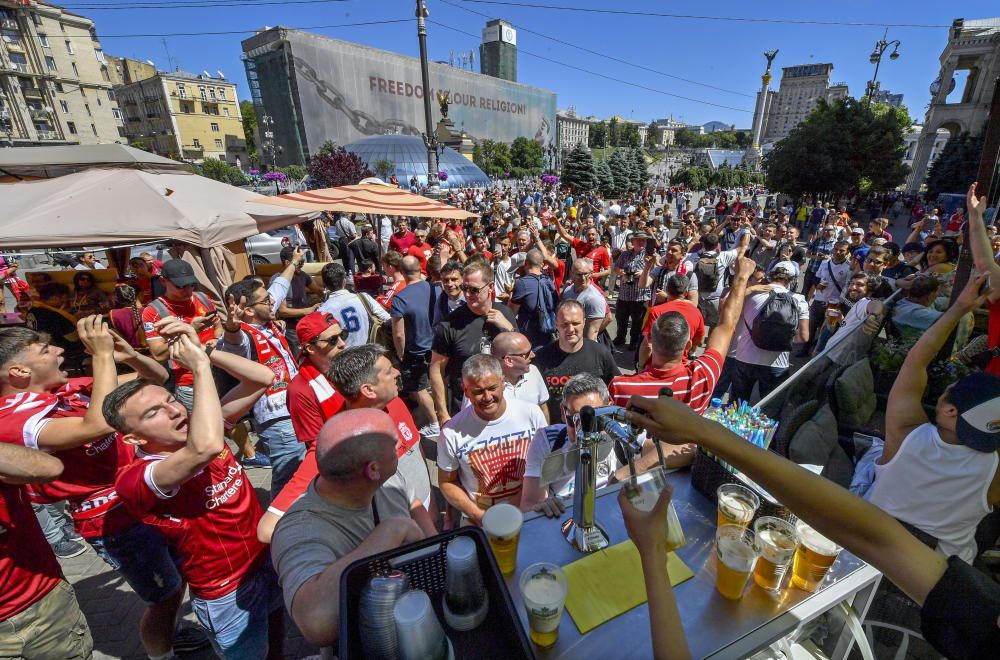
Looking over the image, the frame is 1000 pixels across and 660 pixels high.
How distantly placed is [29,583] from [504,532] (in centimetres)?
241

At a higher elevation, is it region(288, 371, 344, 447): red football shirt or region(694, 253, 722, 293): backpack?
region(694, 253, 722, 293): backpack

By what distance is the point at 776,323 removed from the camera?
14.1 feet

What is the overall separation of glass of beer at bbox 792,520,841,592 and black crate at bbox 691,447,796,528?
0.11m

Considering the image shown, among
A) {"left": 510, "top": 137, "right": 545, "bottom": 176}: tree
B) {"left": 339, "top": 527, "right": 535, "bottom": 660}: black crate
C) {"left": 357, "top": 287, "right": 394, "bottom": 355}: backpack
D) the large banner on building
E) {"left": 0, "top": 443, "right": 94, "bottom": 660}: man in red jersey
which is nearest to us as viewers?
{"left": 339, "top": 527, "right": 535, "bottom": 660}: black crate

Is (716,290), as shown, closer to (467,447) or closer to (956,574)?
(467,447)

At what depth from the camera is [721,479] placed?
1729 mm

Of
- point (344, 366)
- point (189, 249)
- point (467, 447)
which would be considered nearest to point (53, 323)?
point (189, 249)

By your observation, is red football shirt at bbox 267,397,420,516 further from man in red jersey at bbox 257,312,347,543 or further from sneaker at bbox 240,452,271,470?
sneaker at bbox 240,452,271,470

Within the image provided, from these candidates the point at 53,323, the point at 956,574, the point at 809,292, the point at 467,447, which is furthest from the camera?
the point at 809,292

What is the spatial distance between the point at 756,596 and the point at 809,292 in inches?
334

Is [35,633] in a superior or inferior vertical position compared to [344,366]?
inferior

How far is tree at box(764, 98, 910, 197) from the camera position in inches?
894

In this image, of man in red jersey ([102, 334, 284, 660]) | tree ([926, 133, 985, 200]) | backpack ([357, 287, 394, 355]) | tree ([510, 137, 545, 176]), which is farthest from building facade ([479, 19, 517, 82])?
man in red jersey ([102, 334, 284, 660])

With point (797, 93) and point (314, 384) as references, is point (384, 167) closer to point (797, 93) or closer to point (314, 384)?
point (314, 384)
